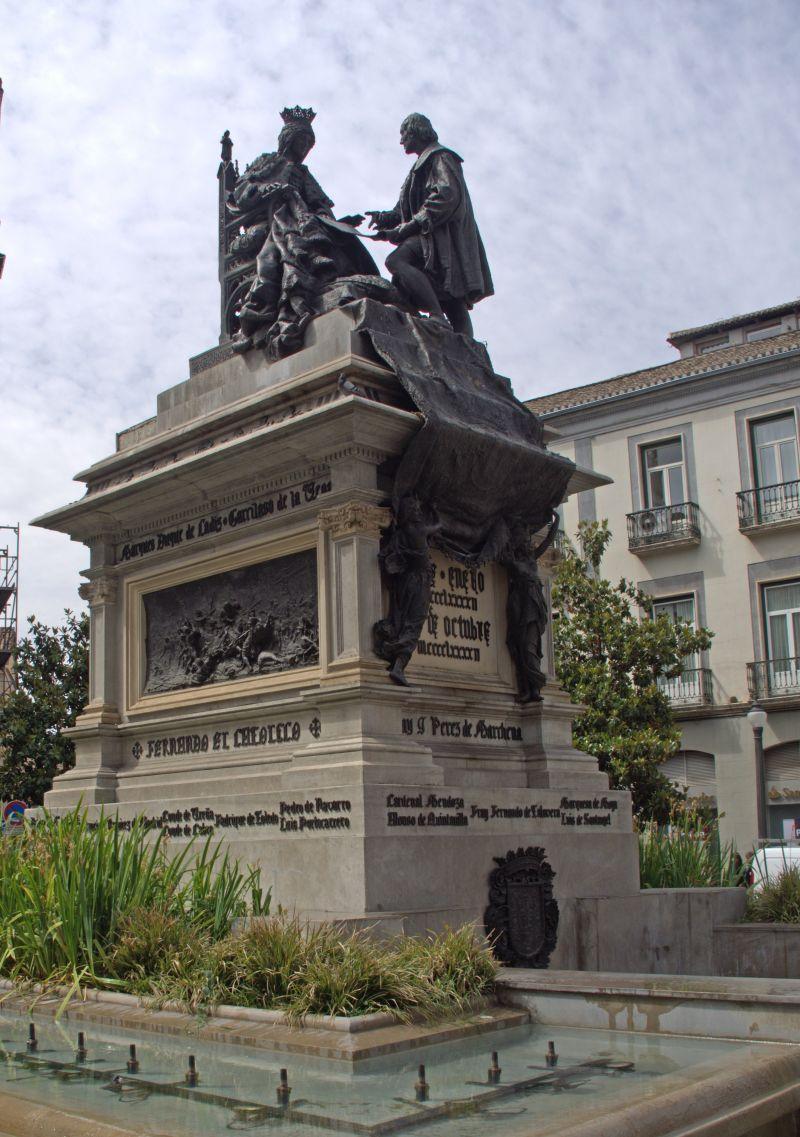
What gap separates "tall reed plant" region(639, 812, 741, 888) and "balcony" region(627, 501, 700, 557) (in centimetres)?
2343

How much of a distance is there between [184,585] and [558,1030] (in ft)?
22.2

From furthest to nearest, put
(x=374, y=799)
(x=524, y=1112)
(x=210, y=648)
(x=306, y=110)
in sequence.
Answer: (x=306, y=110), (x=210, y=648), (x=374, y=799), (x=524, y=1112)

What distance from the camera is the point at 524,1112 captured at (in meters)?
4.96

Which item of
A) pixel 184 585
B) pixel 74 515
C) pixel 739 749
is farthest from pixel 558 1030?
pixel 739 749

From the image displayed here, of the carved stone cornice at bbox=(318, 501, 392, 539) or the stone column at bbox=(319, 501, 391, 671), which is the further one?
the carved stone cornice at bbox=(318, 501, 392, 539)

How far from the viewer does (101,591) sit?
13305mm

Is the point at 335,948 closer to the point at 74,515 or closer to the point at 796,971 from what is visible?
the point at 796,971

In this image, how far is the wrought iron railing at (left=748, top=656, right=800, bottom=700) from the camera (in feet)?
112

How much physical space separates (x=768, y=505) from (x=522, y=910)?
89.7ft

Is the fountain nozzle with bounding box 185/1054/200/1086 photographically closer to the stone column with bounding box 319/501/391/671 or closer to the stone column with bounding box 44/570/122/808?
the stone column with bounding box 319/501/391/671

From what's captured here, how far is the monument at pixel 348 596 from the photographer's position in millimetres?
10055

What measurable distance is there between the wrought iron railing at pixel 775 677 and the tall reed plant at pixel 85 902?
89.9ft

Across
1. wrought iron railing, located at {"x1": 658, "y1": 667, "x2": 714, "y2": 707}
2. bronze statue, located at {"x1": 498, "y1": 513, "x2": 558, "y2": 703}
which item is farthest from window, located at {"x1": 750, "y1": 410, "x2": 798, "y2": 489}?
bronze statue, located at {"x1": 498, "y1": 513, "x2": 558, "y2": 703}

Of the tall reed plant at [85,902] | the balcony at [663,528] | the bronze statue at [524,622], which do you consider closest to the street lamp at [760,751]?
the balcony at [663,528]
